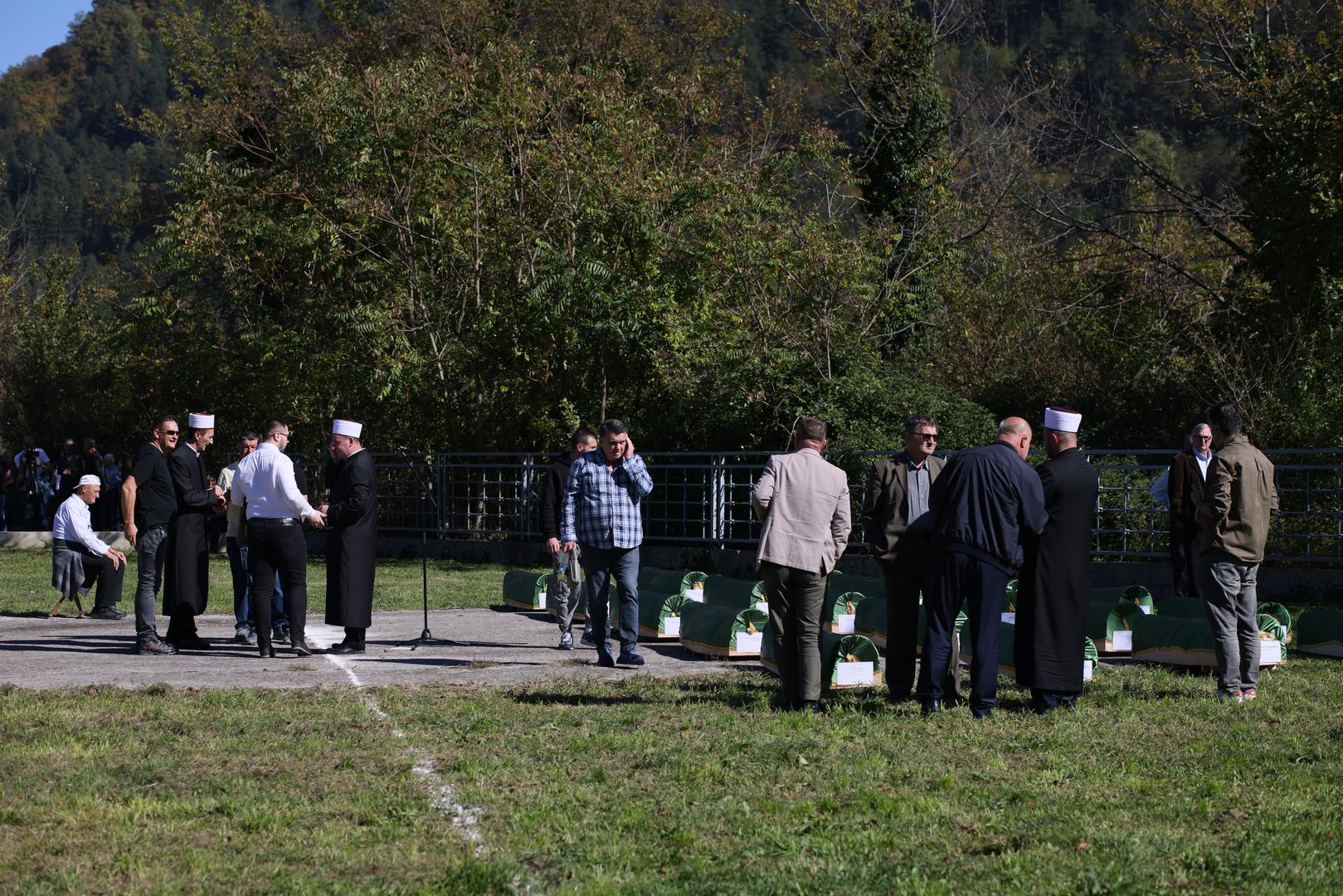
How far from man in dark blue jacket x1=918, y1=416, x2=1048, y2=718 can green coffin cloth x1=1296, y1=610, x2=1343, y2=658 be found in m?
4.20

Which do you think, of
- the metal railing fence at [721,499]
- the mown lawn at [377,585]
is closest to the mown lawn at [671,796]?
the metal railing fence at [721,499]

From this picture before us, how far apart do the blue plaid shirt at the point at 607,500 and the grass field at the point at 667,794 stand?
1.67m

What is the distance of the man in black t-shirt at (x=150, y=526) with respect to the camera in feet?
40.4

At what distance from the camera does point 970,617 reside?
8.83 meters

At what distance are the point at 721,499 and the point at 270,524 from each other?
33.2 ft

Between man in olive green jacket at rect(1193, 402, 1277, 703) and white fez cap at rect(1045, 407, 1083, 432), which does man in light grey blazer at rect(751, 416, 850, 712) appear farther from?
man in olive green jacket at rect(1193, 402, 1277, 703)

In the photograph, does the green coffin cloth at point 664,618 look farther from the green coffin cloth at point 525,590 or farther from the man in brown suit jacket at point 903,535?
the man in brown suit jacket at point 903,535

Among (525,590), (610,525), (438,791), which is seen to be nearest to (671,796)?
(438,791)

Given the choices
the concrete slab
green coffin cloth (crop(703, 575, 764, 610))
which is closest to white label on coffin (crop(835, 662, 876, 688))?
the concrete slab

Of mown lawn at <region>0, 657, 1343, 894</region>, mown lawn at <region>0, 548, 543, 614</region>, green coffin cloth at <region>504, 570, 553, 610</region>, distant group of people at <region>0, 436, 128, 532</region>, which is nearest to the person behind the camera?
mown lawn at <region>0, 657, 1343, 894</region>

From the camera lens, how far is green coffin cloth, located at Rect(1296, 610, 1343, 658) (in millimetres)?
11758

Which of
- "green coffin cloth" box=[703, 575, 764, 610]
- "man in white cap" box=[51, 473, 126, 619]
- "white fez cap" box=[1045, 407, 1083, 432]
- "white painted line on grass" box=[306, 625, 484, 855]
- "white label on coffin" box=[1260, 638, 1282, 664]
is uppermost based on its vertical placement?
"white fez cap" box=[1045, 407, 1083, 432]

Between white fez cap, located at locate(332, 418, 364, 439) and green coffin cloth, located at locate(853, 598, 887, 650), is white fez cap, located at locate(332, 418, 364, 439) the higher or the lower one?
the higher one

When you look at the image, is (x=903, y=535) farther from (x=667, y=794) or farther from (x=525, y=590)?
(x=525, y=590)
